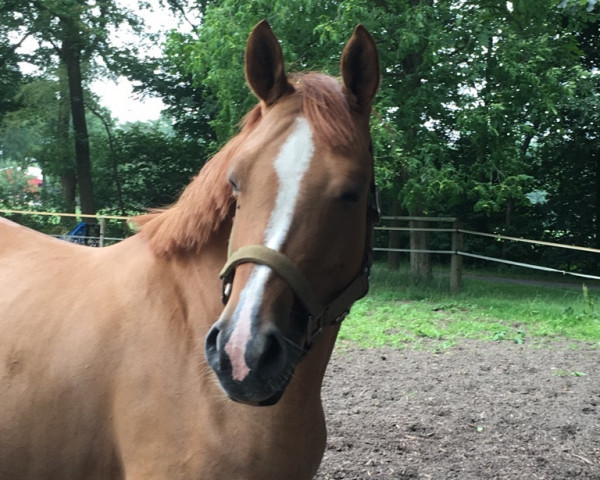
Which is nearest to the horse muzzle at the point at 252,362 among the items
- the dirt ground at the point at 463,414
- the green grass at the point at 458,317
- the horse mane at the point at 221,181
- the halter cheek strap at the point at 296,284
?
the halter cheek strap at the point at 296,284

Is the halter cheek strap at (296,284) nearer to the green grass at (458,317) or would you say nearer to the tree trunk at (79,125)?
the green grass at (458,317)

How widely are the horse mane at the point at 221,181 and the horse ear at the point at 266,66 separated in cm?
6

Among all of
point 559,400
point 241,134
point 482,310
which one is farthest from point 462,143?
point 241,134

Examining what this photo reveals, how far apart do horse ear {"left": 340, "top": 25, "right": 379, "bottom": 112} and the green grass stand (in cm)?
482

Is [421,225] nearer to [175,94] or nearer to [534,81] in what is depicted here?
[534,81]

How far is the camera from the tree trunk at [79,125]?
16.3 metres

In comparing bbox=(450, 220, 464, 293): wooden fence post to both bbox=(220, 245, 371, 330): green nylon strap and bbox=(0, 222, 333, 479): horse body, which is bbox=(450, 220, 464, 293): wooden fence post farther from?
bbox=(220, 245, 371, 330): green nylon strap

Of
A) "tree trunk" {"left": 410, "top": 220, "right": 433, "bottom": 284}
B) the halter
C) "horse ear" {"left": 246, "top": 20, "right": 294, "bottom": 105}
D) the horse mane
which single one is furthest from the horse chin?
"tree trunk" {"left": 410, "top": 220, "right": 433, "bottom": 284}

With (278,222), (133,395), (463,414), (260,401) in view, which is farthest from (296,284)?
(463,414)

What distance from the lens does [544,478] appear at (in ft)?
10.9

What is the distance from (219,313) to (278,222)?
0.43 meters

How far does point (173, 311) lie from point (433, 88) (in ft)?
→ 27.7

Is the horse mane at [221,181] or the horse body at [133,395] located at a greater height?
the horse mane at [221,181]

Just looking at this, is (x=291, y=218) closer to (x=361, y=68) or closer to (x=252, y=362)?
(x=252, y=362)
